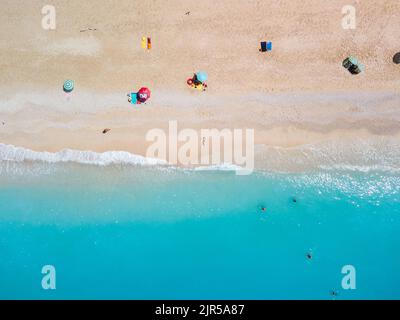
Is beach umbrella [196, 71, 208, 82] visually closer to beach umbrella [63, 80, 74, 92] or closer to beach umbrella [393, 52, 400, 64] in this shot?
beach umbrella [63, 80, 74, 92]

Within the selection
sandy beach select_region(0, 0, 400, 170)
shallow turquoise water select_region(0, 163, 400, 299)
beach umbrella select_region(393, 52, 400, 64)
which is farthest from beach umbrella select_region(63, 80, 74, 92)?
beach umbrella select_region(393, 52, 400, 64)

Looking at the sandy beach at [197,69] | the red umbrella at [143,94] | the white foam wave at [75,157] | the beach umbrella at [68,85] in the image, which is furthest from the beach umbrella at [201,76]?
the beach umbrella at [68,85]

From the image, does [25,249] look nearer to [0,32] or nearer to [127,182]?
[127,182]

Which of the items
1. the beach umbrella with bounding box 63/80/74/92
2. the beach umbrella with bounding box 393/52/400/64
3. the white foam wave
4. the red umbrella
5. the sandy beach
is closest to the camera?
the beach umbrella with bounding box 393/52/400/64

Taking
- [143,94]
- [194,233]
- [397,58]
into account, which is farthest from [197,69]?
[397,58]

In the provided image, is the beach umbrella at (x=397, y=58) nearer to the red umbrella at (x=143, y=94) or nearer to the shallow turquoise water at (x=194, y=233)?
the shallow turquoise water at (x=194, y=233)
